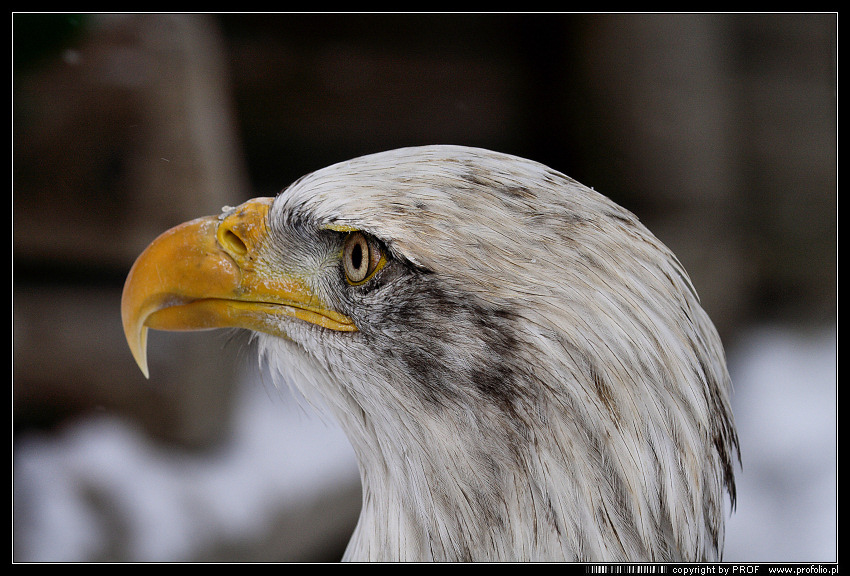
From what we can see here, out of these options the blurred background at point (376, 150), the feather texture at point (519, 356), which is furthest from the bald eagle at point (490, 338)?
the blurred background at point (376, 150)

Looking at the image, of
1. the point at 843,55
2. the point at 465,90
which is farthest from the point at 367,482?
the point at 843,55

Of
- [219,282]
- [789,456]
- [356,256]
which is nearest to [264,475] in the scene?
[219,282]

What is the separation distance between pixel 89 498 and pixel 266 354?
2.42 feet

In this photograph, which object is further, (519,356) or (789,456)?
(789,456)

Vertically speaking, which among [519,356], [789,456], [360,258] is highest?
[360,258]

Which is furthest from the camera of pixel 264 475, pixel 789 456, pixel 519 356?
pixel 264 475

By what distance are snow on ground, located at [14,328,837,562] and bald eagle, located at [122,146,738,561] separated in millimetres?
317

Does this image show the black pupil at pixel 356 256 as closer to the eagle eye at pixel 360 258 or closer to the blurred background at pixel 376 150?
the eagle eye at pixel 360 258

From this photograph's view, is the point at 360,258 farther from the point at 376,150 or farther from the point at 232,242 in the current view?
the point at 376,150

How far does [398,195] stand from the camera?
791 millimetres

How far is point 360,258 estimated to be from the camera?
83 centimetres

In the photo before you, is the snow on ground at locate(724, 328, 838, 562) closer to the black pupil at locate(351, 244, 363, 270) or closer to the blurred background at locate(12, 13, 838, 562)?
the blurred background at locate(12, 13, 838, 562)

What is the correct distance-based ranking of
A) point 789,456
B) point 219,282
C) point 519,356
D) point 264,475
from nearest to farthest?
point 519,356
point 219,282
point 789,456
point 264,475

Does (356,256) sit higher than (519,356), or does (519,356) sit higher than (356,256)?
(356,256)
